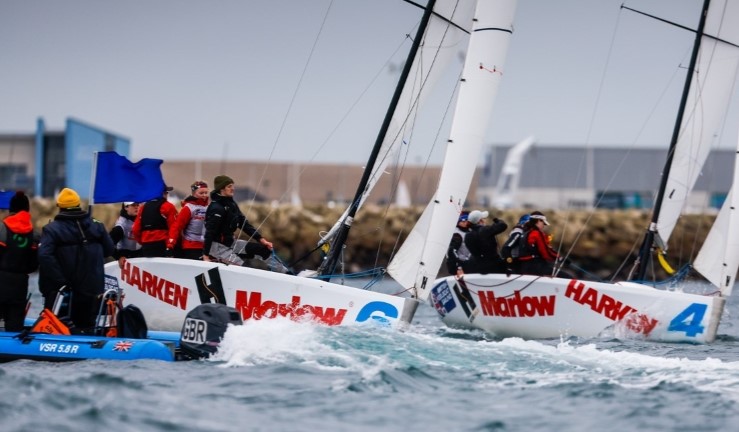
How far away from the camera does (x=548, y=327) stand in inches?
573

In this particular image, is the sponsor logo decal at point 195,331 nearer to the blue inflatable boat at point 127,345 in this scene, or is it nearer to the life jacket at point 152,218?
the blue inflatable boat at point 127,345

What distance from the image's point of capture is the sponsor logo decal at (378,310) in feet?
40.0

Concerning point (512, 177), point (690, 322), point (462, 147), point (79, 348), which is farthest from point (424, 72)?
point (512, 177)

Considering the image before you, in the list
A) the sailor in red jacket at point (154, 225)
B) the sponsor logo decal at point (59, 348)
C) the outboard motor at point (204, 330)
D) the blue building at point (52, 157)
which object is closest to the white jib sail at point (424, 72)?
the sailor in red jacket at point (154, 225)

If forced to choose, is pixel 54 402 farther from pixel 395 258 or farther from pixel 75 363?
pixel 395 258

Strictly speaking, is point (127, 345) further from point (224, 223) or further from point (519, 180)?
point (519, 180)

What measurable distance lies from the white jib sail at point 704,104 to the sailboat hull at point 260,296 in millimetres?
5893

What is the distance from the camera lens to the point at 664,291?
14.5m

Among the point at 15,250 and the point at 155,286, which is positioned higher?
the point at 15,250

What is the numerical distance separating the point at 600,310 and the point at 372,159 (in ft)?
11.4

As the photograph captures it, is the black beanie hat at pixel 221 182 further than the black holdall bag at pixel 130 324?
Yes

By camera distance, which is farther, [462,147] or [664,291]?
[664,291]

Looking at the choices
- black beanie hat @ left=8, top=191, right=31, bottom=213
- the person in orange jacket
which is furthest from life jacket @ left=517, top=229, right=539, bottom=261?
black beanie hat @ left=8, top=191, right=31, bottom=213

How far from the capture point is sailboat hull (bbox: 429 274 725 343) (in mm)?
14258
